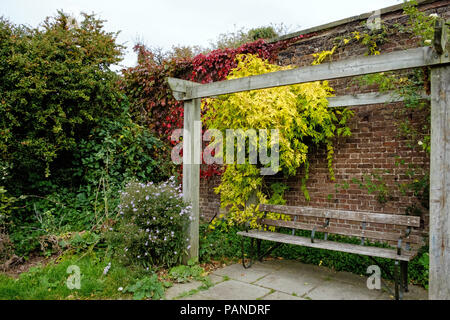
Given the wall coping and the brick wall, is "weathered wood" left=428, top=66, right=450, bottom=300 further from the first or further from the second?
the wall coping

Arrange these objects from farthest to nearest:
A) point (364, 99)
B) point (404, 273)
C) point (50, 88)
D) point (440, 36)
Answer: point (50, 88), point (364, 99), point (404, 273), point (440, 36)

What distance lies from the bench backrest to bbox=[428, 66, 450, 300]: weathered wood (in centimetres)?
89

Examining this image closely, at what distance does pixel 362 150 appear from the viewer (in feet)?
17.8

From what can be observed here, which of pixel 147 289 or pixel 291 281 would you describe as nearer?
pixel 147 289

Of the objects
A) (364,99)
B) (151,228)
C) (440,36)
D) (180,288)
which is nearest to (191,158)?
(151,228)

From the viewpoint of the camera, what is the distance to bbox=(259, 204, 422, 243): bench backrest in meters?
3.92

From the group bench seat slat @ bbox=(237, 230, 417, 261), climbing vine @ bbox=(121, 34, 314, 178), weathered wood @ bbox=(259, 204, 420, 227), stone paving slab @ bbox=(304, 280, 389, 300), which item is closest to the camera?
bench seat slat @ bbox=(237, 230, 417, 261)

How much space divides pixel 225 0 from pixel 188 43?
8.56 feet

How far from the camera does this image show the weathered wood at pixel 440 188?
2889 mm

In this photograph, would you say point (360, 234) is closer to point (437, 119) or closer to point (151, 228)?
point (437, 119)

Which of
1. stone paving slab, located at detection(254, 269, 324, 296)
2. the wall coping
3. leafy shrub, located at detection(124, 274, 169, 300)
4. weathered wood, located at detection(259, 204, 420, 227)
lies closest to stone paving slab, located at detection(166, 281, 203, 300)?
→ leafy shrub, located at detection(124, 274, 169, 300)

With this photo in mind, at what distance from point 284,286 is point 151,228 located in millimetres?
1880
